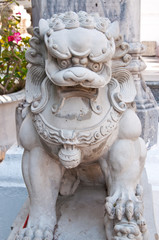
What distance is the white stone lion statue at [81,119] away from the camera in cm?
120

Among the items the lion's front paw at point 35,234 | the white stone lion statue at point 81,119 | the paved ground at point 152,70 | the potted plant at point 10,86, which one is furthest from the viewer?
the paved ground at point 152,70

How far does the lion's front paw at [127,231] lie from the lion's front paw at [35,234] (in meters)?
0.24

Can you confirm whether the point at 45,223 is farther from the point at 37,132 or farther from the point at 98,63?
the point at 98,63

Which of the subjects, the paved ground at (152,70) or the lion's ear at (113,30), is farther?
the paved ground at (152,70)

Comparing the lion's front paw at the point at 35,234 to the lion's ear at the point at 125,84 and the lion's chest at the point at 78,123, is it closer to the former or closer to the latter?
the lion's chest at the point at 78,123

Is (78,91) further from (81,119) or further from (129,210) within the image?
(129,210)

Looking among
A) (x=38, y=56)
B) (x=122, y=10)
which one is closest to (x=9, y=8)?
(x=122, y=10)

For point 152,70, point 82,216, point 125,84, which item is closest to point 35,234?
point 82,216

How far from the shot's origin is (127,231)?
4.20ft

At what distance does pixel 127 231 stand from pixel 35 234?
0.33 m

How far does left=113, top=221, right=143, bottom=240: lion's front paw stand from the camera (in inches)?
50.6

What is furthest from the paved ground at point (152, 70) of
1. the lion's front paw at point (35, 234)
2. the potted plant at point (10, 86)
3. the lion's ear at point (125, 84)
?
the lion's front paw at point (35, 234)

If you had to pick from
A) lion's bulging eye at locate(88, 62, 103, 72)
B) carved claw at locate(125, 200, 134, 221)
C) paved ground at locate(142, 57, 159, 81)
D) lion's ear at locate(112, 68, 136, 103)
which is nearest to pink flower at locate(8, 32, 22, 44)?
paved ground at locate(142, 57, 159, 81)

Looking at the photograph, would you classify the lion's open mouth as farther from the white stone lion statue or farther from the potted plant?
the potted plant
